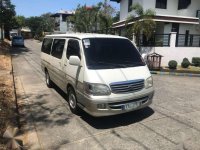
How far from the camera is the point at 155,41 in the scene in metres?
16.5

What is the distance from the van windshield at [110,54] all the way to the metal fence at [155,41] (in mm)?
10280

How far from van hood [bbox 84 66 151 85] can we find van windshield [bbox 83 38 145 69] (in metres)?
0.18

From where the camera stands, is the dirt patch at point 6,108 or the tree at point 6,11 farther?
the tree at point 6,11

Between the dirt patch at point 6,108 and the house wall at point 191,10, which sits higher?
the house wall at point 191,10

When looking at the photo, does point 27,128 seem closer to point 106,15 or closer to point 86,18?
point 106,15

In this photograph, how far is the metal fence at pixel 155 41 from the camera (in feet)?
53.6

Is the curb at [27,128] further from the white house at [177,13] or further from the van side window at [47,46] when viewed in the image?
the white house at [177,13]

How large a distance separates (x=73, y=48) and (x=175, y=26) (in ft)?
56.9

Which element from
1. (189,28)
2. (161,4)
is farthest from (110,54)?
(189,28)

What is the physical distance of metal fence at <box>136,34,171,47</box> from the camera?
16.3 meters

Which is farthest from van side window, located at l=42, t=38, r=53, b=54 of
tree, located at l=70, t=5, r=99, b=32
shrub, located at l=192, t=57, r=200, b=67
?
tree, located at l=70, t=5, r=99, b=32

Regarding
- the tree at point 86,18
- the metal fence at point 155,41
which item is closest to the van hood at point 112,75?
the metal fence at point 155,41

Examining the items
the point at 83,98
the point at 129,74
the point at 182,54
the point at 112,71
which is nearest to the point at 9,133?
the point at 83,98

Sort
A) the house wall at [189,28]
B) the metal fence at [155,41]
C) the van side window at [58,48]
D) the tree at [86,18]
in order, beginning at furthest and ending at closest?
the tree at [86,18], the house wall at [189,28], the metal fence at [155,41], the van side window at [58,48]
